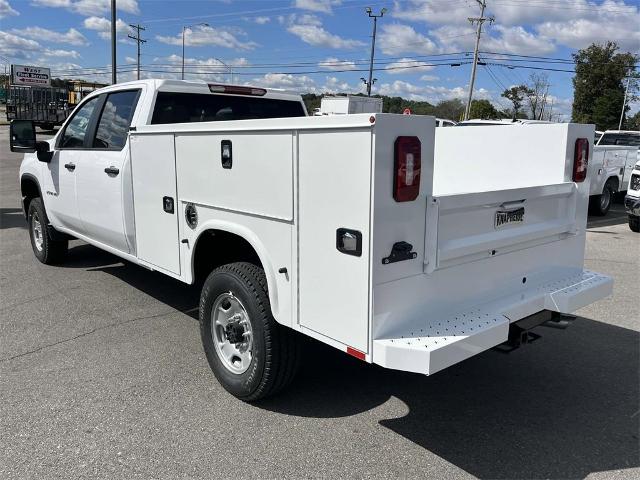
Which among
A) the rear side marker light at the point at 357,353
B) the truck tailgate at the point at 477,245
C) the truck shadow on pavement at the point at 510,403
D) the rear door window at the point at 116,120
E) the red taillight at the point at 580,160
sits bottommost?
the truck shadow on pavement at the point at 510,403

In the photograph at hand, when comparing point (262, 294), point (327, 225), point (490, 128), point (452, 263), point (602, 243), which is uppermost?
point (490, 128)

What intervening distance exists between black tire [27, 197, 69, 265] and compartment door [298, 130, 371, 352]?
16.0 ft

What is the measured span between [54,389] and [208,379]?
3.39ft

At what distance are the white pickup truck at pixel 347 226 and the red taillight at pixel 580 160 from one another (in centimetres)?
1

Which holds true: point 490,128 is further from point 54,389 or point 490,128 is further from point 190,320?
Result: point 54,389

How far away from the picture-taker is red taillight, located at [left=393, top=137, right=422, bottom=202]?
2.63 m

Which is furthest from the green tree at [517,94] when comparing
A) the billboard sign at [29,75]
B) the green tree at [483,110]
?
the billboard sign at [29,75]

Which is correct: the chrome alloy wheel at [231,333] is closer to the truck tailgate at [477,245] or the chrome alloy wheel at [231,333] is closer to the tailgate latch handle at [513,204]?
the truck tailgate at [477,245]

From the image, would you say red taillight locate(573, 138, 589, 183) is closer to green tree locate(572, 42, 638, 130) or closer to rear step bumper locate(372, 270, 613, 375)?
rear step bumper locate(372, 270, 613, 375)

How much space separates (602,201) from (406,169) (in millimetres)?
11411

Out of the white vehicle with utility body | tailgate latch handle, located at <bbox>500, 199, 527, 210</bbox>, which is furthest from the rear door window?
the white vehicle with utility body

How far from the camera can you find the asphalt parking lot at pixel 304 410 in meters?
3.03

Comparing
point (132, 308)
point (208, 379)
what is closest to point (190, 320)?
point (132, 308)

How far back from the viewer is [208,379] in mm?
3984
